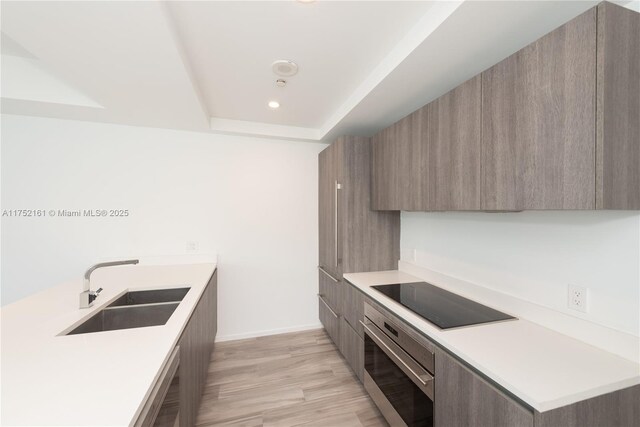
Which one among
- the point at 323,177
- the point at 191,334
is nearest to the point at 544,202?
the point at 191,334

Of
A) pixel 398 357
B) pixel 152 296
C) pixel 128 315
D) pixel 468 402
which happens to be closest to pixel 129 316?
pixel 128 315

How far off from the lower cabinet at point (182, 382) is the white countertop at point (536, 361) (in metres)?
1.22

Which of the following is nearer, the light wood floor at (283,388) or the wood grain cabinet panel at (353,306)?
the light wood floor at (283,388)

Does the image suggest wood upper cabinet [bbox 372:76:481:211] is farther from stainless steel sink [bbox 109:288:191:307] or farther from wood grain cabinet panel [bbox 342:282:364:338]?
stainless steel sink [bbox 109:288:191:307]

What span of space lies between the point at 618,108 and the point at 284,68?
5.57 ft

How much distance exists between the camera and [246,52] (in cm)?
159

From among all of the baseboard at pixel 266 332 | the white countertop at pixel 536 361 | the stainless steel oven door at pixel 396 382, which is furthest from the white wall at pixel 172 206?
the white countertop at pixel 536 361

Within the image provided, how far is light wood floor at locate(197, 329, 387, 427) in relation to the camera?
5.97 ft

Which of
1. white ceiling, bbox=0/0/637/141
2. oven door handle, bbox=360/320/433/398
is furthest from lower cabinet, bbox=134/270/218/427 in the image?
white ceiling, bbox=0/0/637/141

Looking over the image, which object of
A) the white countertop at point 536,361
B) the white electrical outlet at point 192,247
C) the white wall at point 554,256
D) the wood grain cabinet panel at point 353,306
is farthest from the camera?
the white electrical outlet at point 192,247

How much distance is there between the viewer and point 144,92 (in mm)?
1861

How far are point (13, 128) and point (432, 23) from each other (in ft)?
11.5

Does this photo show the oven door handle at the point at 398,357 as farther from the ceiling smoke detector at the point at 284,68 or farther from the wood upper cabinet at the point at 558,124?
the ceiling smoke detector at the point at 284,68

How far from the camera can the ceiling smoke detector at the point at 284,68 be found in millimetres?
1688
